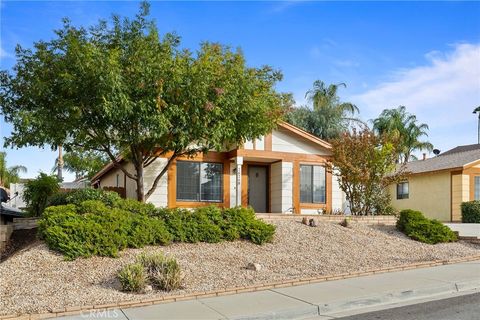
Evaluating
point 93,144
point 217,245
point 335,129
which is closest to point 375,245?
point 217,245

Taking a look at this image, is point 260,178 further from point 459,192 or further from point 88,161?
point 88,161

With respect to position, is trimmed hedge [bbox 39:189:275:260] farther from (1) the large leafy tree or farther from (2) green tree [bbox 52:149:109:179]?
(2) green tree [bbox 52:149:109:179]

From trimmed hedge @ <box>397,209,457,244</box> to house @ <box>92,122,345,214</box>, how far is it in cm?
507

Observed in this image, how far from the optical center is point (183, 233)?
11578 mm

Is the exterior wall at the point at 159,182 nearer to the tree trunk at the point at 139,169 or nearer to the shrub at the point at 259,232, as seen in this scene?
the tree trunk at the point at 139,169

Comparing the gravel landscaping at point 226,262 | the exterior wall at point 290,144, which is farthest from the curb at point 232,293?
the exterior wall at point 290,144

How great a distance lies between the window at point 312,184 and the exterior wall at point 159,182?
18.3 ft

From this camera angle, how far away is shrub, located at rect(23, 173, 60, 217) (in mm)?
15602

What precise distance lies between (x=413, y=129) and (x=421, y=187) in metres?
14.9

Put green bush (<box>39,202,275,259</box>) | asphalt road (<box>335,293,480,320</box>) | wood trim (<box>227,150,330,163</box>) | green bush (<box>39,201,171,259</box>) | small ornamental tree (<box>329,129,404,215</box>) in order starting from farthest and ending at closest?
wood trim (<box>227,150,330,163</box>)
small ornamental tree (<box>329,129,404,215</box>)
green bush (<box>39,202,275,259</box>)
green bush (<box>39,201,171,259</box>)
asphalt road (<box>335,293,480,320</box>)

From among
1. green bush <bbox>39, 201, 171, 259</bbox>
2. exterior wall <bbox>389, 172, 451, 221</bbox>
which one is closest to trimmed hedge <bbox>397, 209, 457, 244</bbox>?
green bush <bbox>39, 201, 171, 259</bbox>

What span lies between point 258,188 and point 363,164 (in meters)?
5.16

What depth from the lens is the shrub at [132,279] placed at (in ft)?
27.3

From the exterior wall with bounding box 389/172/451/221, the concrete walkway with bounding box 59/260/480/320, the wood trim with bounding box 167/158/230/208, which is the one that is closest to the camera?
the concrete walkway with bounding box 59/260/480/320
